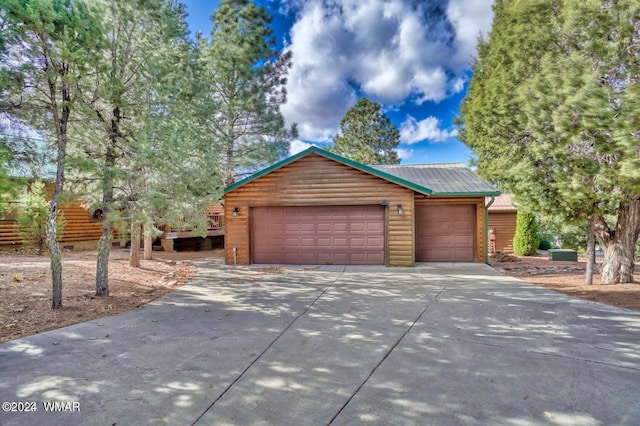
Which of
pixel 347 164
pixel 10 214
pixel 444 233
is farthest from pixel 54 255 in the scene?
pixel 10 214

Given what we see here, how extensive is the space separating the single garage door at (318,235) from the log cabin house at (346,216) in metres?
0.03

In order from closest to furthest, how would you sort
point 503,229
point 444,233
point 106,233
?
point 106,233
point 444,233
point 503,229

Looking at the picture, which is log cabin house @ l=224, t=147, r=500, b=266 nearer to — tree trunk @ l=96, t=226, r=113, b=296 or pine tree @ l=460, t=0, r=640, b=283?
pine tree @ l=460, t=0, r=640, b=283

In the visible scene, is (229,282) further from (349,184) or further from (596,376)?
(596,376)

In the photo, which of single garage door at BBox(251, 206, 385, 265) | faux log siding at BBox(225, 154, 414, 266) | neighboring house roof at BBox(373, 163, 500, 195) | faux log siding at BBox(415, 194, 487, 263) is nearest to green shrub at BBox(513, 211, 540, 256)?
neighboring house roof at BBox(373, 163, 500, 195)

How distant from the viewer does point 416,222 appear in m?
11.5

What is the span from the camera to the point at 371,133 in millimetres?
28625

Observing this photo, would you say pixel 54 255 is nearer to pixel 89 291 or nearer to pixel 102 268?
pixel 102 268

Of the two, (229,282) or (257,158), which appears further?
(257,158)

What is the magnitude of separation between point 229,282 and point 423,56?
12.6 meters

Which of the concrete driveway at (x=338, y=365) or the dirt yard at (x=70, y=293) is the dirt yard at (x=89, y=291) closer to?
the dirt yard at (x=70, y=293)

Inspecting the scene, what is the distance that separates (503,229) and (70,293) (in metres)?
18.0

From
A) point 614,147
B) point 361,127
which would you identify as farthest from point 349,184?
point 361,127

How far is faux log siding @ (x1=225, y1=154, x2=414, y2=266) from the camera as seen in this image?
10438 mm
